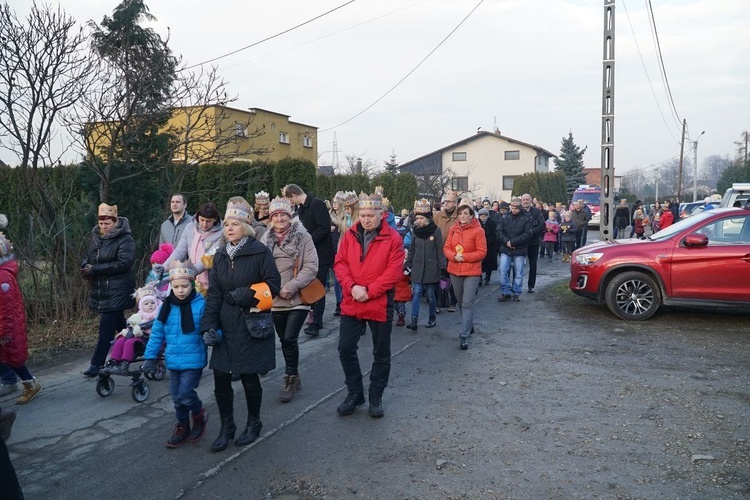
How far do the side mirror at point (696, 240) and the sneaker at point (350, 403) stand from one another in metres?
6.13

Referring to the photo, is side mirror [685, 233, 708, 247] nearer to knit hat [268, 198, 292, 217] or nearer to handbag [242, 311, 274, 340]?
knit hat [268, 198, 292, 217]

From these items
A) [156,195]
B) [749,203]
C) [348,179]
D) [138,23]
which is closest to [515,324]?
[749,203]

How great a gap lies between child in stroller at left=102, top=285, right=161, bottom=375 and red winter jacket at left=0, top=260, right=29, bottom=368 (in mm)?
773

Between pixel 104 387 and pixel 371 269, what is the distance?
9.87 ft

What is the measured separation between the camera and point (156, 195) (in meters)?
10.5

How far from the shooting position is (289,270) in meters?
5.86

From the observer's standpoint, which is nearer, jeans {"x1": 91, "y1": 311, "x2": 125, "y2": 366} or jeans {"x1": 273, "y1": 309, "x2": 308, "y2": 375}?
jeans {"x1": 273, "y1": 309, "x2": 308, "y2": 375}

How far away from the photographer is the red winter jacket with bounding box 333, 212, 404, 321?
5.30 m

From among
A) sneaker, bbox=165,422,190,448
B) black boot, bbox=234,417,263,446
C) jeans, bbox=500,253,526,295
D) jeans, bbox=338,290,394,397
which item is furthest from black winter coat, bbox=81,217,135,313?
jeans, bbox=500,253,526,295

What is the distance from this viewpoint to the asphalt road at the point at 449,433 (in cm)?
405

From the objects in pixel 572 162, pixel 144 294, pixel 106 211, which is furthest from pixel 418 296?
pixel 572 162

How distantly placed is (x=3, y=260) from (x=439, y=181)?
3584cm

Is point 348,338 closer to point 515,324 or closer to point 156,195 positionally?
point 515,324

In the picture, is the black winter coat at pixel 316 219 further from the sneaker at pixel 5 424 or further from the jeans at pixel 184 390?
the sneaker at pixel 5 424
